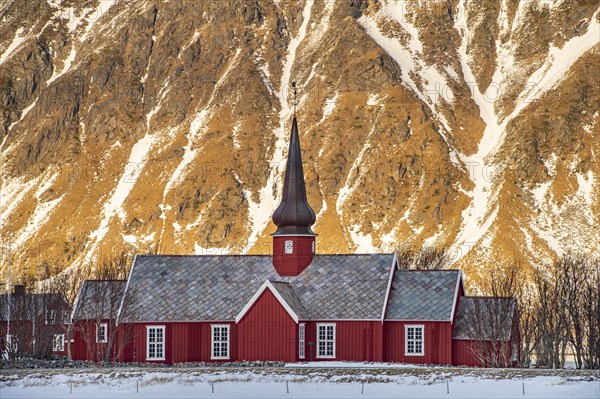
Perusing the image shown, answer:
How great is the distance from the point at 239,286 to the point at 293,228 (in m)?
5.14

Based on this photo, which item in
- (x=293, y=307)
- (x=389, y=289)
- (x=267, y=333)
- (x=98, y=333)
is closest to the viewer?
(x=293, y=307)

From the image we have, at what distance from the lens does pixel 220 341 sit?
8162cm

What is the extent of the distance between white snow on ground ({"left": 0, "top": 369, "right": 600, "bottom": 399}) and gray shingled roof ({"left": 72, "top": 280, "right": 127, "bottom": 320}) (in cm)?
1374

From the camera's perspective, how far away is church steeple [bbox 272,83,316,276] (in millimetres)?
83688


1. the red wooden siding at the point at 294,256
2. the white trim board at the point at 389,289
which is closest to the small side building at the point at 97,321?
the red wooden siding at the point at 294,256

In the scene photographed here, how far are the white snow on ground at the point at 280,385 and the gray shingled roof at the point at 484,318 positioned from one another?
10212mm

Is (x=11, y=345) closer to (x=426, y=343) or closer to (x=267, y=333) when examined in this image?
(x=267, y=333)

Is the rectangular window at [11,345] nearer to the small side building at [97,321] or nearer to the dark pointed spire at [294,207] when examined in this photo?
the small side building at [97,321]

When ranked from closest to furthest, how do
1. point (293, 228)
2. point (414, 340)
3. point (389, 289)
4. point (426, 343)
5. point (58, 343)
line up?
1. point (426, 343)
2. point (414, 340)
3. point (389, 289)
4. point (293, 228)
5. point (58, 343)

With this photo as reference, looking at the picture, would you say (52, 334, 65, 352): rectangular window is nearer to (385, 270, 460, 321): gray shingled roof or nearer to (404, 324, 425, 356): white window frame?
(385, 270, 460, 321): gray shingled roof

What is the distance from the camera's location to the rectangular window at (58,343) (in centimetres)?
9596

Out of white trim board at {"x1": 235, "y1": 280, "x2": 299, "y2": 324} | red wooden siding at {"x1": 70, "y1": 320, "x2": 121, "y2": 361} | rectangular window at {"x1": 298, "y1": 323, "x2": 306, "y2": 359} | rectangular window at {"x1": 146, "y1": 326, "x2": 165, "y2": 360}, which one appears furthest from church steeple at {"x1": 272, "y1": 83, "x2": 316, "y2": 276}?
red wooden siding at {"x1": 70, "y1": 320, "x2": 121, "y2": 361}

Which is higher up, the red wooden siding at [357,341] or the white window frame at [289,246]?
the white window frame at [289,246]

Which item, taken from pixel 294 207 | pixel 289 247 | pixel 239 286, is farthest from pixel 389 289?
pixel 239 286
